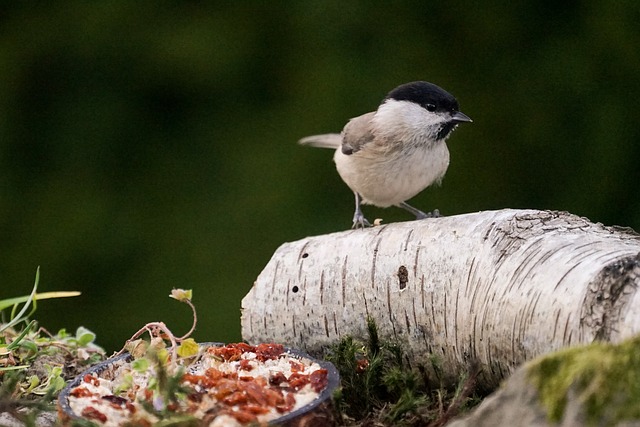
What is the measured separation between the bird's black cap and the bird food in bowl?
1.35 meters

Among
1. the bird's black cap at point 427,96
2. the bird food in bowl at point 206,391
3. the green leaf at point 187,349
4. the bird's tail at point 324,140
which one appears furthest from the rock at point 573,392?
the bird's tail at point 324,140

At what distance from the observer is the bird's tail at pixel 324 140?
3770mm

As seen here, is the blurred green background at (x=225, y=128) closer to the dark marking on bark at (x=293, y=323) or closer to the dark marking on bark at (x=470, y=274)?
the dark marking on bark at (x=293, y=323)

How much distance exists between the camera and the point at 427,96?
10.5 ft

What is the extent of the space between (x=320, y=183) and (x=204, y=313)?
82cm

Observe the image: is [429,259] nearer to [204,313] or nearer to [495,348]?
[495,348]

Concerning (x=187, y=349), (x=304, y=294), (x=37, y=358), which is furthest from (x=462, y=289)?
(x=37, y=358)

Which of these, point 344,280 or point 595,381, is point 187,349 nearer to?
point 344,280

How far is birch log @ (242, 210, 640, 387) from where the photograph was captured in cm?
204

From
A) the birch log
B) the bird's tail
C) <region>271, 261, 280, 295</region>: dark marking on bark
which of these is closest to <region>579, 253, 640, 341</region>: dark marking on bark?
the birch log

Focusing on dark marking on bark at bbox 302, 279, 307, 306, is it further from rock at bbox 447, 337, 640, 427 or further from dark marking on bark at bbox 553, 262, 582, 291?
rock at bbox 447, 337, 640, 427

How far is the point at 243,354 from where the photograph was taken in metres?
2.20

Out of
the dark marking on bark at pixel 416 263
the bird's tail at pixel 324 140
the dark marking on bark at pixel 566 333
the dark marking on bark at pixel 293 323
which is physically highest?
the bird's tail at pixel 324 140

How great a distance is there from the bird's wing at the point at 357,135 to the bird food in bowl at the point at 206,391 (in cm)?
138
